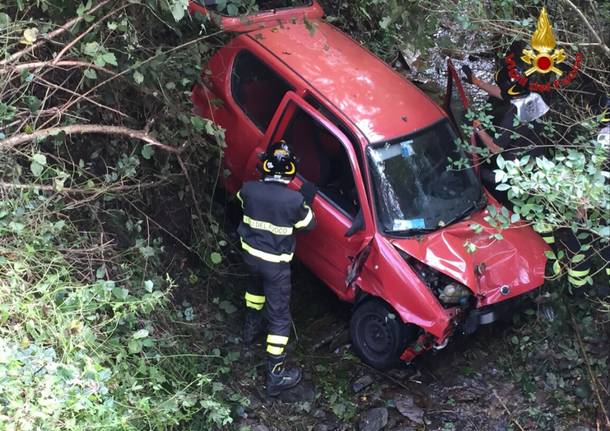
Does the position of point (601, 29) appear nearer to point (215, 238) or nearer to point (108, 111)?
point (215, 238)

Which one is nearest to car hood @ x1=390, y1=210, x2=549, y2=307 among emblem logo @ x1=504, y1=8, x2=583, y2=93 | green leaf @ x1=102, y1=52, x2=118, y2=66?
emblem logo @ x1=504, y1=8, x2=583, y2=93

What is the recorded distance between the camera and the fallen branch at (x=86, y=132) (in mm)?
3744

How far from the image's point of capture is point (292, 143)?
484 cm

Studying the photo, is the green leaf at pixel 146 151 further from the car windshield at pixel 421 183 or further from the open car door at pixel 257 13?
the car windshield at pixel 421 183

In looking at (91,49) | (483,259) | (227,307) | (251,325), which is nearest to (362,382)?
(251,325)

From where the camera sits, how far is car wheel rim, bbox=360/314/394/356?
4.61 meters

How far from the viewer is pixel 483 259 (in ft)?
14.5

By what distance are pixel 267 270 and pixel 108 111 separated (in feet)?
5.65

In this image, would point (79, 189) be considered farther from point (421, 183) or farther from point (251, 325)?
point (421, 183)

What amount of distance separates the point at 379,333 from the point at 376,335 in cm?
4

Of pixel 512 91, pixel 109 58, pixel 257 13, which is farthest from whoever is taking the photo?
pixel 257 13

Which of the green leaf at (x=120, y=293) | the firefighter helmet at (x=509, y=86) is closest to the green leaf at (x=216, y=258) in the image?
the green leaf at (x=120, y=293)

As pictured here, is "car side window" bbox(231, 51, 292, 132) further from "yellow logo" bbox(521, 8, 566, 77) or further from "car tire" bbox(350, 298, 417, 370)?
"yellow logo" bbox(521, 8, 566, 77)

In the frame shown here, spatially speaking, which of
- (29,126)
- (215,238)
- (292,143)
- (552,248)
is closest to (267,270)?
(215,238)
